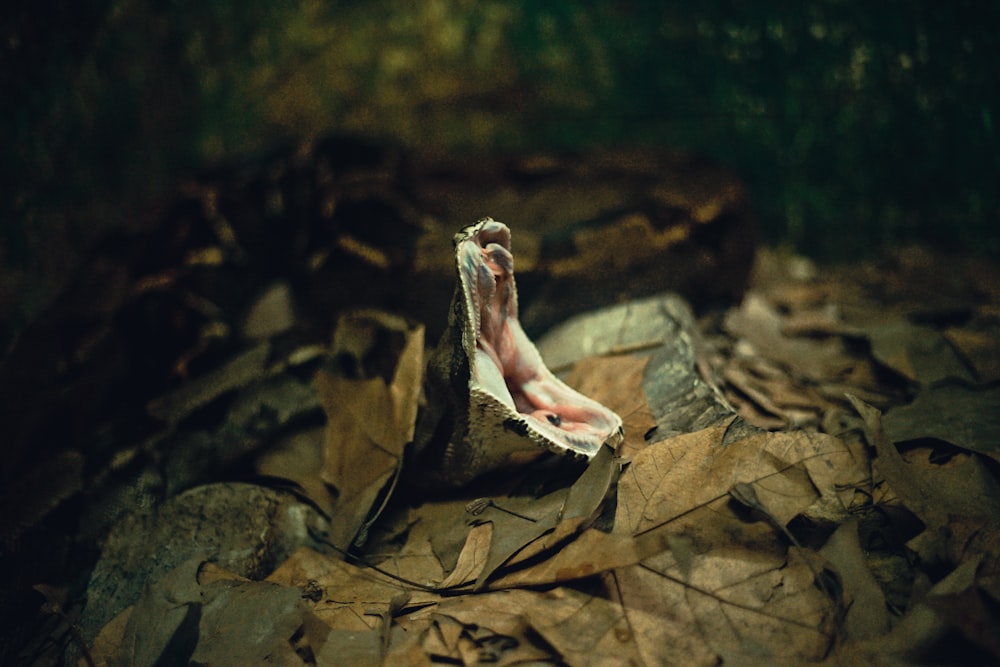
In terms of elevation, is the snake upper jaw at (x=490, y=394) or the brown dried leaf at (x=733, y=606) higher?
the snake upper jaw at (x=490, y=394)

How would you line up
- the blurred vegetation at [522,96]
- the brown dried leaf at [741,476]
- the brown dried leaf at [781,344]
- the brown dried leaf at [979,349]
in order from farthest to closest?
1. the blurred vegetation at [522,96]
2. the brown dried leaf at [781,344]
3. the brown dried leaf at [979,349]
4. the brown dried leaf at [741,476]

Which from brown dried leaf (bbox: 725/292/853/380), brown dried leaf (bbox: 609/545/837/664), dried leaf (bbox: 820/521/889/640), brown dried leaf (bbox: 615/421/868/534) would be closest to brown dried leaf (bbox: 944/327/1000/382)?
brown dried leaf (bbox: 725/292/853/380)

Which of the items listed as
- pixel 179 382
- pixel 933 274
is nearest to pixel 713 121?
pixel 933 274

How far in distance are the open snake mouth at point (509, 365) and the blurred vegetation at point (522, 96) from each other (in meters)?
2.96

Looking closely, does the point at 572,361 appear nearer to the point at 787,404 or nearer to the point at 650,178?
the point at 787,404

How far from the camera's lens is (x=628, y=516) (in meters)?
1.63

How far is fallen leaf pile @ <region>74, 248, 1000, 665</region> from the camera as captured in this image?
4.51ft

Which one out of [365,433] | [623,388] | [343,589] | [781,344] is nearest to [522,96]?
[781,344]

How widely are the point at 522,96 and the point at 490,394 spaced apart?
4144 millimetres

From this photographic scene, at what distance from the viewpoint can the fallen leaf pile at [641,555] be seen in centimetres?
138

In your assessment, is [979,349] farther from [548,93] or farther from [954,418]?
[548,93]

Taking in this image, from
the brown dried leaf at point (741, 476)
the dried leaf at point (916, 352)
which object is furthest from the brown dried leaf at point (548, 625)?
the dried leaf at point (916, 352)

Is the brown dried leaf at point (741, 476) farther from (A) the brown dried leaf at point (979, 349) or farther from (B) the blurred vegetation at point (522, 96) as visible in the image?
(B) the blurred vegetation at point (522, 96)

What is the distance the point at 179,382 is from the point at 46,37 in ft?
6.90
